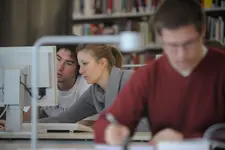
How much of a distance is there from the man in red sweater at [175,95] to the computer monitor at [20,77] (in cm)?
91

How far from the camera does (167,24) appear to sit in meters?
1.09

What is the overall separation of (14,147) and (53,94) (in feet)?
1.10

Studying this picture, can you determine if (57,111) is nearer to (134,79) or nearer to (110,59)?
(110,59)

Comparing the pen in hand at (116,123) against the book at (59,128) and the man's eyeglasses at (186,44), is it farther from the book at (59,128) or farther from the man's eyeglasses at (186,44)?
the book at (59,128)

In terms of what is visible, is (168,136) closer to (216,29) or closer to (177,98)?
(177,98)

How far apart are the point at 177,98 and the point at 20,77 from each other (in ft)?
3.45

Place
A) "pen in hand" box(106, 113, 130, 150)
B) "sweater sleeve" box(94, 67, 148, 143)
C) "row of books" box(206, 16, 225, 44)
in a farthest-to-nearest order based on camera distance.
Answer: "row of books" box(206, 16, 225, 44) → "sweater sleeve" box(94, 67, 148, 143) → "pen in hand" box(106, 113, 130, 150)

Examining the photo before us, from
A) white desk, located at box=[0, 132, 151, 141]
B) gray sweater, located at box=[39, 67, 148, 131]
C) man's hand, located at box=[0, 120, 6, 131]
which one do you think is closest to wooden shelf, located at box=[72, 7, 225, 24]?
gray sweater, located at box=[39, 67, 148, 131]

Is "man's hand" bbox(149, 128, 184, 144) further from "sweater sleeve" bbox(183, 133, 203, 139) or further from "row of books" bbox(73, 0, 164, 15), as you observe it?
"row of books" bbox(73, 0, 164, 15)

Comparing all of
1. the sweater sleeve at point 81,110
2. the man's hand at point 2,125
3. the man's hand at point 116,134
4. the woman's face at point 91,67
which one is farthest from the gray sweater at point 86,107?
the man's hand at point 116,134

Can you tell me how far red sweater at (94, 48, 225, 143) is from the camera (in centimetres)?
118

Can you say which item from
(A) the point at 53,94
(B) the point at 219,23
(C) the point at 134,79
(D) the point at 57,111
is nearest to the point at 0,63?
(A) the point at 53,94

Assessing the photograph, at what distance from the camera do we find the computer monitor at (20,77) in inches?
80.0

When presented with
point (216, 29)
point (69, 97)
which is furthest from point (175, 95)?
point (216, 29)
